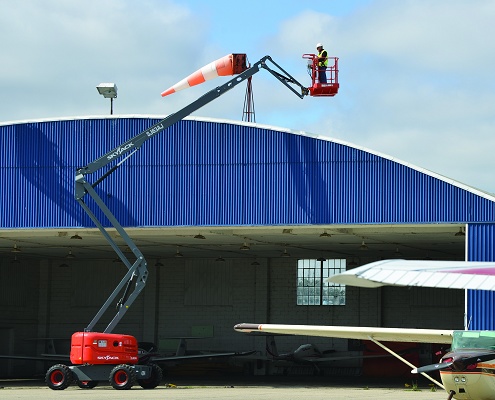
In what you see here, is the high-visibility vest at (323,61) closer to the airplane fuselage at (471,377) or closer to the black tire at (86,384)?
the black tire at (86,384)

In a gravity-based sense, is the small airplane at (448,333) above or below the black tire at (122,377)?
above

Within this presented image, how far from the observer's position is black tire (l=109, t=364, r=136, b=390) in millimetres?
26609

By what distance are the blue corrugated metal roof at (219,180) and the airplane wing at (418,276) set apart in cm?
1330

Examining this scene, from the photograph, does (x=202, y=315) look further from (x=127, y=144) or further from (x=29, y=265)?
(x=127, y=144)

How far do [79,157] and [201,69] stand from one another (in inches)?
180

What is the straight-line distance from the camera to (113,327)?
27.6 m

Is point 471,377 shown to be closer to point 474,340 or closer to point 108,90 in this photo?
point 474,340

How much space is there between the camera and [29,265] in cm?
4216

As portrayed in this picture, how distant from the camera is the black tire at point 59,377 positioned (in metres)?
26.7

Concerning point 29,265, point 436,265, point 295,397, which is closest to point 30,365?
point 29,265

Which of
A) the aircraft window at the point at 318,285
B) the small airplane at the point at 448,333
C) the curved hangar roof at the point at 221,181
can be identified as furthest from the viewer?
the aircraft window at the point at 318,285

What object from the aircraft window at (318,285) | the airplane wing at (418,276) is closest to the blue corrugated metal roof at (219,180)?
the aircraft window at (318,285)

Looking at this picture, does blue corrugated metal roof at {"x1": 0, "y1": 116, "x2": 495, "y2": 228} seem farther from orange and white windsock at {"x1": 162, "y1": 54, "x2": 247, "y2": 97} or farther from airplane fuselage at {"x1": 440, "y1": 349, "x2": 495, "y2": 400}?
airplane fuselage at {"x1": 440, "y1": 349, "x2": 495, "y2": 400}

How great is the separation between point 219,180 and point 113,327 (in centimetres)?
513
